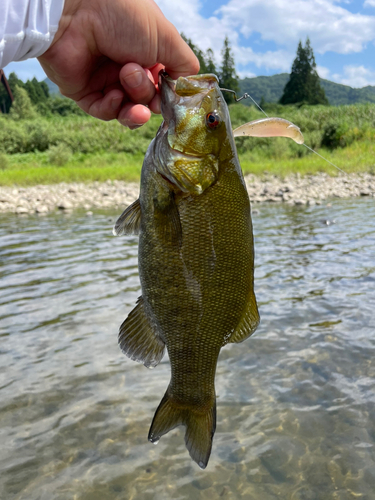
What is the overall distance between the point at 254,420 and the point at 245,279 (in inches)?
112

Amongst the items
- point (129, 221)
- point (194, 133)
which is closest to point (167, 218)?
point (129, 221)

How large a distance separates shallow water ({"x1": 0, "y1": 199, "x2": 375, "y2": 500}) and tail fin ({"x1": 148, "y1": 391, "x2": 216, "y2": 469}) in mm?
1674

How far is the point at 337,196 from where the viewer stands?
743 inches

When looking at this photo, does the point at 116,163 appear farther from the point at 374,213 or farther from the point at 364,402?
the point at 364,402

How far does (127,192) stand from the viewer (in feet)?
66.4

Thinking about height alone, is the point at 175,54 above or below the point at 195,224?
above

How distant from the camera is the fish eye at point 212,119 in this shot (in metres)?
1.97

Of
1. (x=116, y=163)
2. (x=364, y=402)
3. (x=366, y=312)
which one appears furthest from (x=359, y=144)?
(x=364, y=402)

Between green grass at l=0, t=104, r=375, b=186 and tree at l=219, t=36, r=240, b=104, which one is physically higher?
tree at l=219, t=36, r=240, b=104

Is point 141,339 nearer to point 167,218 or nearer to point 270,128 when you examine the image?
point 167,218

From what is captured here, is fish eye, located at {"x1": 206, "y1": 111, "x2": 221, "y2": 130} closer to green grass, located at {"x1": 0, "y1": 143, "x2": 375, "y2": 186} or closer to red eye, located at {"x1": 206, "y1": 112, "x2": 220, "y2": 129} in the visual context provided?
red eye, located at {"x1": 206, "y1": 112, "x2": 220, "y2": 129}

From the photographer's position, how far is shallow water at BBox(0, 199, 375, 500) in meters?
3.75

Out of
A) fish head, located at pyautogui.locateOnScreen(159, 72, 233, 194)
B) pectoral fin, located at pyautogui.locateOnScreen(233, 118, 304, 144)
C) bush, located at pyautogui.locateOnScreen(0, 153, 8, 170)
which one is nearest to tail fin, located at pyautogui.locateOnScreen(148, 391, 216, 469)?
fish head, located at pyautogui.locateOnScreen(159, 72, 233, 194)

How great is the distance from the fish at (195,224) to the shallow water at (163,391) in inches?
87.4
